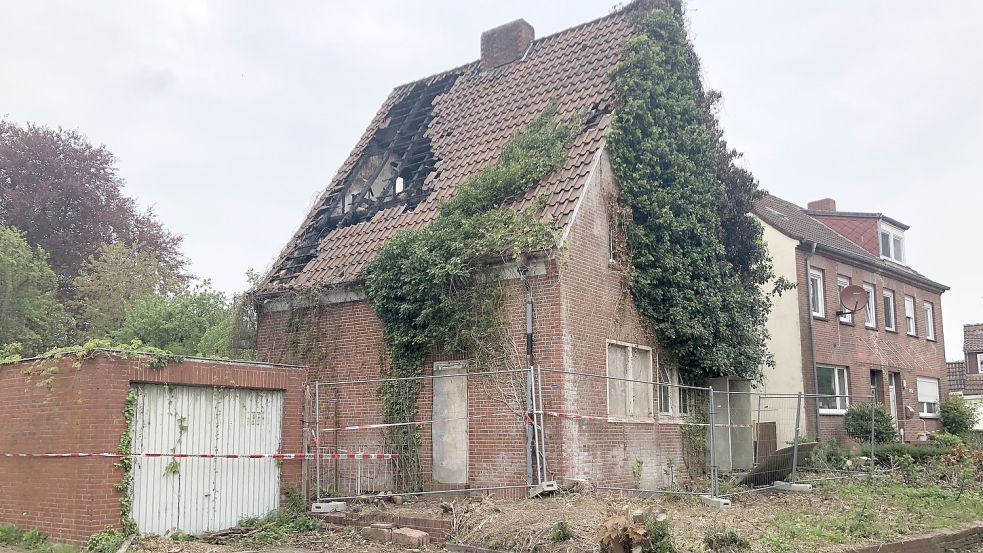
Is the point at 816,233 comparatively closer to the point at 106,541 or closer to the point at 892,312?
the point at 892,312

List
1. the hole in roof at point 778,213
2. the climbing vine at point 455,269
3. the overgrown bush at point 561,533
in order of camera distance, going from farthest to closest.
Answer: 1. the hole in roof at point 778,213
2. the climbing vine at point 455,269
3. the overgrown bush at point 561,533

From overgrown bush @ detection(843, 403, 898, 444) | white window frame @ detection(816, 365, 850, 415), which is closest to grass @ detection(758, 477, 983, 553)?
overgrown bush @ detection(843, 403, 898, 444)

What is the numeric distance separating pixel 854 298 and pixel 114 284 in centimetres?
2323

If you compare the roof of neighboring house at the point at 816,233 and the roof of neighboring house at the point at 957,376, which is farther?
the roof of neighboring house at the point at 957,376

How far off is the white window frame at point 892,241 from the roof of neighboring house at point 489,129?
17805 mm

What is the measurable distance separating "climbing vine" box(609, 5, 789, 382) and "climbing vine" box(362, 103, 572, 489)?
1568 mm

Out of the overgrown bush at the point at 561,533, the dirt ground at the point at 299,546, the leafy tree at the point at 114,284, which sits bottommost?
the dirt ground at the point at 299,546

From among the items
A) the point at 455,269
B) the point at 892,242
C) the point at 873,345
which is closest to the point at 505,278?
the point at 455,269

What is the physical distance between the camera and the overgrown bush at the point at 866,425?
24172 mm

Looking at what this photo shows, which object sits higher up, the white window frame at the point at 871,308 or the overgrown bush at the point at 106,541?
the white window frame at the point at 871,308

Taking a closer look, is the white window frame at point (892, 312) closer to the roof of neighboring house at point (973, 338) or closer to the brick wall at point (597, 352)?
the brick wall at point (597, 352)

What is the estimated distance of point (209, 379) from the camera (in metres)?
12.4

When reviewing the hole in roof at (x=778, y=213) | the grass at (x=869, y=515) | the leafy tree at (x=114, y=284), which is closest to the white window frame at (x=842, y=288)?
the hole in roof at (x=778, y=213)

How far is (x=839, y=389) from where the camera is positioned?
26219 millimetres
